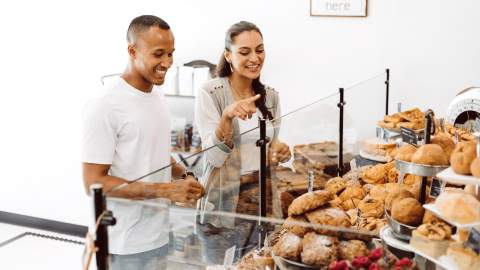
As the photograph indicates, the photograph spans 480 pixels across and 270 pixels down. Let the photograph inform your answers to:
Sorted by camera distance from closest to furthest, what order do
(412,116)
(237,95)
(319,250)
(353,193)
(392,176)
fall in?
(319,250) < (353,193) < (392,176) < (237,95) < (412,116)

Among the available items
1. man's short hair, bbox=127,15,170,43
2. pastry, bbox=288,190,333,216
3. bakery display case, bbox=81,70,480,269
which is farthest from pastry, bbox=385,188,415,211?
man's short hair, bbox=127,15,170,43

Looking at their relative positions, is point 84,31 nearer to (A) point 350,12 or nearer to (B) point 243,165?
(A) point 350,12

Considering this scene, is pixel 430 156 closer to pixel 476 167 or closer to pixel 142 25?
pixel 476 167

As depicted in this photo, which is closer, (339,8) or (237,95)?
(237,95)

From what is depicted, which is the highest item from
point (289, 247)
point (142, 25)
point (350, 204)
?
point (142, 25)

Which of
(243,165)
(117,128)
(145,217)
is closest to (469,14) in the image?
(243,165)

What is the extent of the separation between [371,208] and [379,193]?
0.20 meters

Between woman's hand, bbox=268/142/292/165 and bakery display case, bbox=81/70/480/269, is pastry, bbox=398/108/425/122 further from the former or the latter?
woman's hand, bbox=268/142/292/165

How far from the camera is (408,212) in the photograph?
176 centimetres

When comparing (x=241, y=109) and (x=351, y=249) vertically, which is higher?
(x=241, y=109)

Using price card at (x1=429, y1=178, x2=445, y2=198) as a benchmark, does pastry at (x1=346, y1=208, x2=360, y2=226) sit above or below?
below

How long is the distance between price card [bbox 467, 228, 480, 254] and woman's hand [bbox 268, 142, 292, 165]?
3.25 feet

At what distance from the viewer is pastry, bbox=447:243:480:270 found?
1.49m

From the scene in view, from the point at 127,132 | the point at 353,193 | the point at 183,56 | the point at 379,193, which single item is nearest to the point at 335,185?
the point at 353,193
